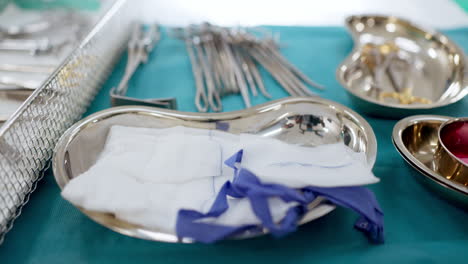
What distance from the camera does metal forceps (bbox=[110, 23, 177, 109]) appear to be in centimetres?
47

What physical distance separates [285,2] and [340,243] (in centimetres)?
70

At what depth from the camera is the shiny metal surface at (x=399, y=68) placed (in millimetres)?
517

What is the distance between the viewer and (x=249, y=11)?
34.2 inches

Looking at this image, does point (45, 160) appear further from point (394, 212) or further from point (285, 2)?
point (285, 2)

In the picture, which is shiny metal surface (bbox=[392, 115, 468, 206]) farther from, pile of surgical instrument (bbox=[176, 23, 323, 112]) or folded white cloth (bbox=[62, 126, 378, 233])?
pile of surgical instrument (bbox=[176, 23, 323, 112])

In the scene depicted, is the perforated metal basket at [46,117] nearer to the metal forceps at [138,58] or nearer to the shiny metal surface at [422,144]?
the metal forceps at [138,58]

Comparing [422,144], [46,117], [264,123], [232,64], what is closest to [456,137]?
[422,144]

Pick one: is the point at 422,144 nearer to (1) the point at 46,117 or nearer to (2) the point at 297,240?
(2) the point at 297,240

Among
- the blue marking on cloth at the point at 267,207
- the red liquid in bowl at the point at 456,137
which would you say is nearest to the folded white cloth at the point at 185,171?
the blue marking on cloth at the point at 267,207

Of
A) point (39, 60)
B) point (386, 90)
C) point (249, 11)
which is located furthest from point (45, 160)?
point (249, 11)

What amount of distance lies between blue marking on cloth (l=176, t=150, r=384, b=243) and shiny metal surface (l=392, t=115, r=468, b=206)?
0.24 ft

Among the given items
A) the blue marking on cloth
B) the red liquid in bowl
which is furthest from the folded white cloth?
the red liquid in bowl

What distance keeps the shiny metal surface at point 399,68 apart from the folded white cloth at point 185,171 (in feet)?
0.59

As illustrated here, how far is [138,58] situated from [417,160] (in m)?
0.45
